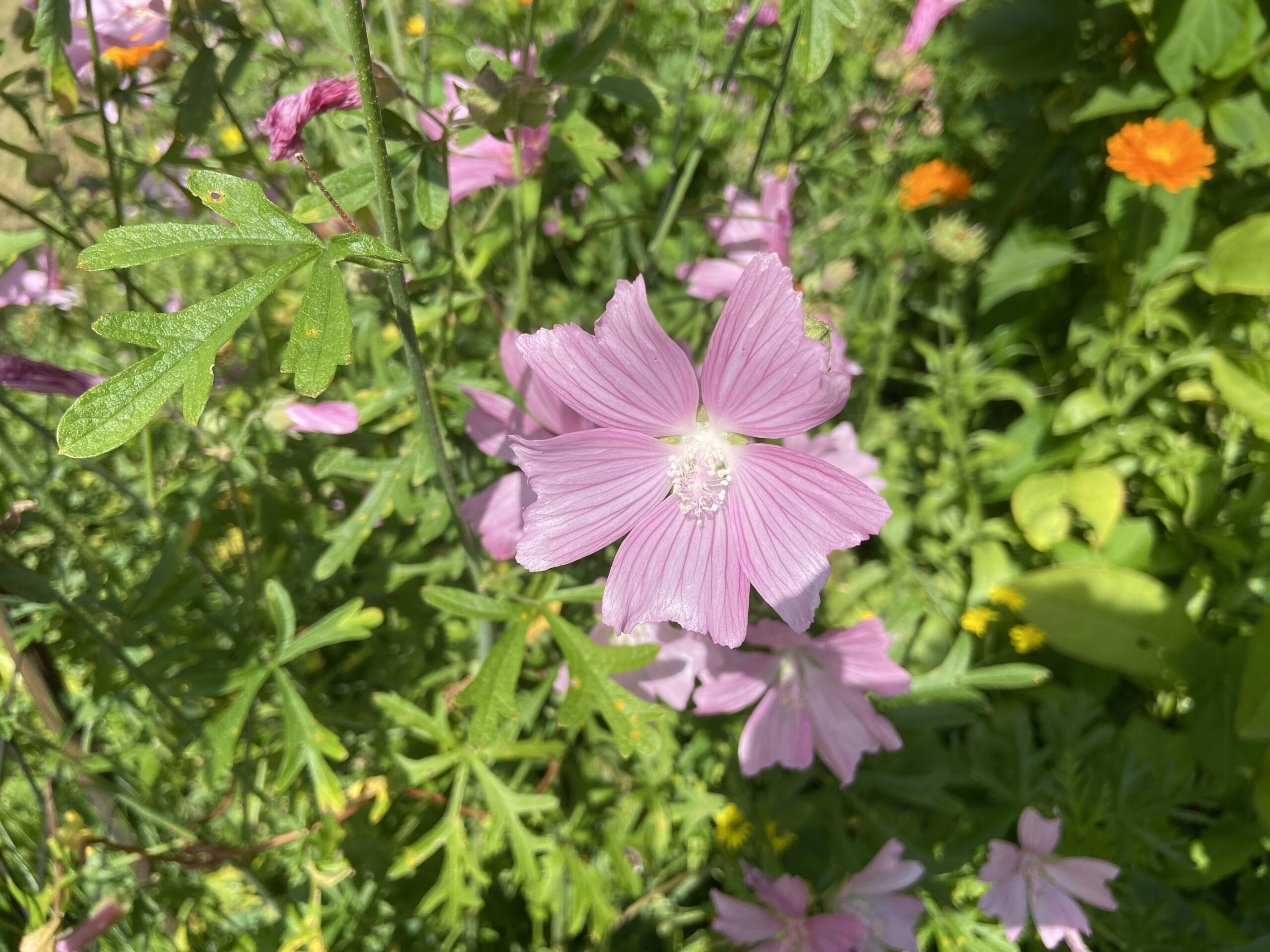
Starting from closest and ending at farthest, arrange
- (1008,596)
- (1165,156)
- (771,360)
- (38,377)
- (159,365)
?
(159,365) < (771,360) < (38,377) < (1165,156) < (1008,596)

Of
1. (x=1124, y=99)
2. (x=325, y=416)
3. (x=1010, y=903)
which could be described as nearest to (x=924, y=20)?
(x=1124, y=99)

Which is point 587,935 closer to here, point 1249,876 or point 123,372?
point 1249,876

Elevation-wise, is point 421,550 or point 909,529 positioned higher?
point 421,550

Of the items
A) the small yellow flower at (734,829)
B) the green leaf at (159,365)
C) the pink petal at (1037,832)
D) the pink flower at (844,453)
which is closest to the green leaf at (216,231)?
the green leaf at (159,365)

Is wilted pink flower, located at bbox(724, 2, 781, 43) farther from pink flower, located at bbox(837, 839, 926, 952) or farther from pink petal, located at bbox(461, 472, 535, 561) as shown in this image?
pink flower, located at bbox(837, 839, 926, 952)

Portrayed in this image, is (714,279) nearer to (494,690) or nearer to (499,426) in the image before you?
(499,426)

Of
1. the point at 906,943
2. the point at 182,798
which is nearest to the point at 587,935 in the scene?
the point at 906,943
